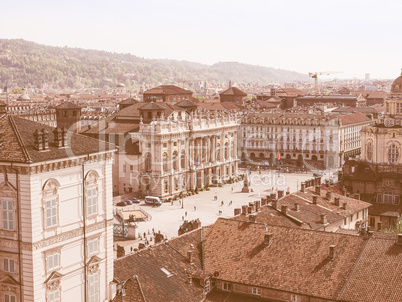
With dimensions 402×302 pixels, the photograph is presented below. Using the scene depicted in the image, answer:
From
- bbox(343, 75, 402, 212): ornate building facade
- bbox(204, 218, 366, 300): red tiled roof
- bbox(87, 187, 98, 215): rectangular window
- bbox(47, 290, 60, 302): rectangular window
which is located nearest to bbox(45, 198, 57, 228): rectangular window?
bbox(87, 187, 98, 215): rectangular window

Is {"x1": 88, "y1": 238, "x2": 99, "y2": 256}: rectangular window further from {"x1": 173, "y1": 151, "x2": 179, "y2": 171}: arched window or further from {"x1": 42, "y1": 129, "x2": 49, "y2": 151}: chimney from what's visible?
{"x1": 173, "y1": 151, "x2": 179, "y2": 171}: arched window

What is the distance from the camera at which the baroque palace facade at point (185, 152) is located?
380ft

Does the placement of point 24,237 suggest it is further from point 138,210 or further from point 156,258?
point 138,210

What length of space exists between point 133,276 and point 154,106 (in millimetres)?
85545

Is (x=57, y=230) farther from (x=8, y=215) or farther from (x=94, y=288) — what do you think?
(x=94, y=288)

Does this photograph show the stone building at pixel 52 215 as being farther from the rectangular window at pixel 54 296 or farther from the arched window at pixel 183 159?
the arched window at pixel 183 159

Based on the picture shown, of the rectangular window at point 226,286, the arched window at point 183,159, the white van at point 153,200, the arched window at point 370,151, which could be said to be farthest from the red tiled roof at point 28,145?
the arched window at point 183,159

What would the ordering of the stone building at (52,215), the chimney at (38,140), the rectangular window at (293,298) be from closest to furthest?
the stone building at (52,215), the chimney at (38,140), the rectangular window at (293,298)

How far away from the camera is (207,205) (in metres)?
111

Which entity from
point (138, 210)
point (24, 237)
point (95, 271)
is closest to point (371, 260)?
point (95, 271)

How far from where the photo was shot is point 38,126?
37.8 metres

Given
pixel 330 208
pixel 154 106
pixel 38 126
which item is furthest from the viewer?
pixel 154 106

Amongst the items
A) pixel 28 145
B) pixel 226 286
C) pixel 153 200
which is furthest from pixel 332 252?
pixel 153 200

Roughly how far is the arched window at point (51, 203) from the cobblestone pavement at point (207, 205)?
1505 inches
